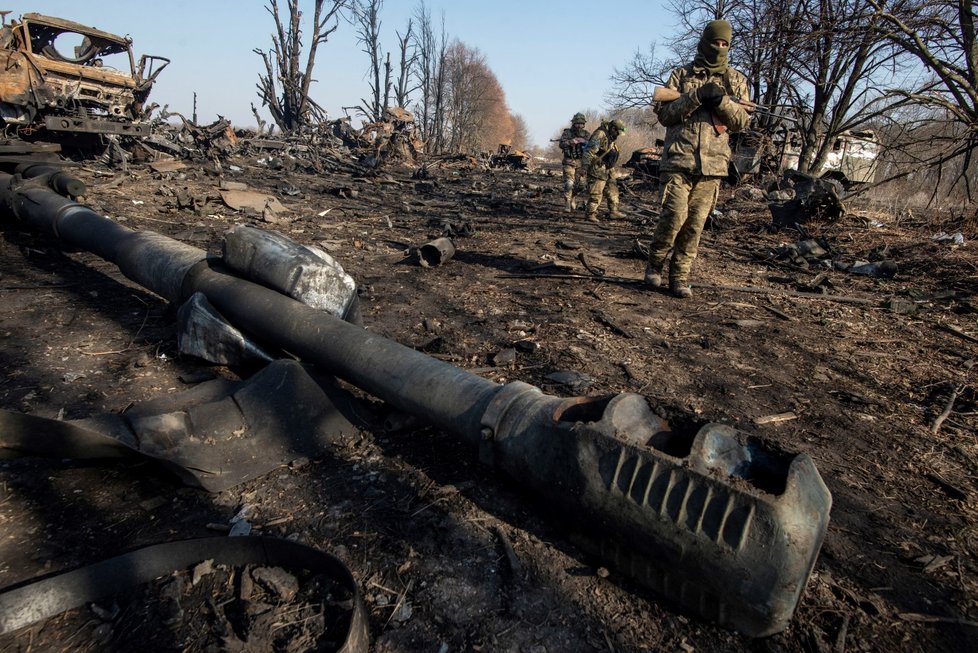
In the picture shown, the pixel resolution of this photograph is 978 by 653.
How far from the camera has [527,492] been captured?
6.58 ft

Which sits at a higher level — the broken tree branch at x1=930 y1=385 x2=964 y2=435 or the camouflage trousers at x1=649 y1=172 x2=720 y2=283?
the camouflage trousers at x1=649 y1=172 x2=720 y2=283

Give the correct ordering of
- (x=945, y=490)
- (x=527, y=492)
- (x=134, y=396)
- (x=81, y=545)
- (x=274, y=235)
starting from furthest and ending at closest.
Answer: (x=274, y=235) < (x=134, y=396) < (x=945, y=490) < (x=527, y=492) < (x=81, y=545)

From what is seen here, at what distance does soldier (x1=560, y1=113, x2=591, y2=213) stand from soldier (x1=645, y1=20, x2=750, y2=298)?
584 centimetres

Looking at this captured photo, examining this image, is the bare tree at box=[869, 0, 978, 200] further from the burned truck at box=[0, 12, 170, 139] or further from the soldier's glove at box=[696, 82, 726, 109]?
the burned truck at box=[0, 12, 170, 139]

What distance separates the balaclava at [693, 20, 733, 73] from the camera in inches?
171

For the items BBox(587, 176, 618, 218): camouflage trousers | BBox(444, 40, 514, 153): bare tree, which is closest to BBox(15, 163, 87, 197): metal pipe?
BBox(587, 176, 618, 218): camouflage trousers

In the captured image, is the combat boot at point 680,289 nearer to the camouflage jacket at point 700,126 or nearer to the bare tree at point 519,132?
the camouflage jacket at point 700,126

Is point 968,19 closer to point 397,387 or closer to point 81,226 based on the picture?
point 397,387

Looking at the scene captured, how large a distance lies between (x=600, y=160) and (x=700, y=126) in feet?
16.8

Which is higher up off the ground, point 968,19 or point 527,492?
point 968,19

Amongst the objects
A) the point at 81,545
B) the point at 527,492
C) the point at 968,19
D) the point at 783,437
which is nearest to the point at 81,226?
the point at 81,545

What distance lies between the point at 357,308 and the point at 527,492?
5.55ft

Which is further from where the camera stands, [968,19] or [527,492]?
[968,19]

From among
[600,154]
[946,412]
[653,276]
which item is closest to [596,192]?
[600,154]
